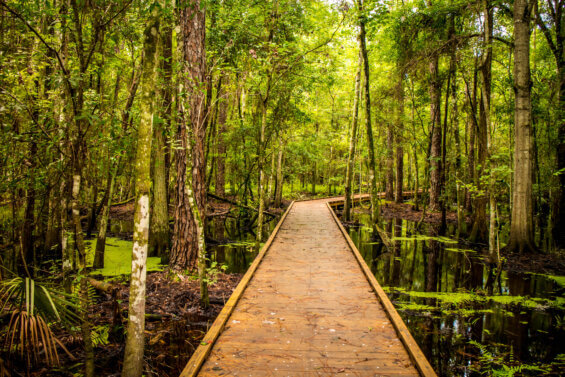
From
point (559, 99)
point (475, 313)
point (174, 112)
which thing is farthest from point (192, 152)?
point (559, 99)

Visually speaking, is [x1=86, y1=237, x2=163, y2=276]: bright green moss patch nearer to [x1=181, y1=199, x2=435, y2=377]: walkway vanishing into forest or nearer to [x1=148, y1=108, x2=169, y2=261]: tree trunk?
[x1=148, y1=108, x2=169, y2=261]: tree trunk

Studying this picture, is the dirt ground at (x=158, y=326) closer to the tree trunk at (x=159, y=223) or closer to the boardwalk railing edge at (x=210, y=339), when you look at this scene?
the boardwalk railing edge at (x=210, y=339)

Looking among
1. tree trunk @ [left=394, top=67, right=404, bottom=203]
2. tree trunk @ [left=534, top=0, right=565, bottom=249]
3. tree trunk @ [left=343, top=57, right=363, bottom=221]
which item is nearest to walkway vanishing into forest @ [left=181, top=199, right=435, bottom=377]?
tree trunk @ [left=343, top=57, right=363, bottom=221]

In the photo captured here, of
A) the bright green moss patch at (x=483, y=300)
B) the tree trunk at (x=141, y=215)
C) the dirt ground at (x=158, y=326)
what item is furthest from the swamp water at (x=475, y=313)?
the tree trunk at (x=141, y=215)

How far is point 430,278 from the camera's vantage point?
26.6 ft

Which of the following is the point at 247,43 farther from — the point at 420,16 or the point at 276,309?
the point at 276,309

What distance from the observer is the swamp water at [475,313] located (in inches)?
170

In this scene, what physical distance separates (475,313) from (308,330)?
399 centimetres

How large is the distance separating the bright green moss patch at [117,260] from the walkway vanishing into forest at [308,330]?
315cm

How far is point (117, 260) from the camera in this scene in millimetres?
8039

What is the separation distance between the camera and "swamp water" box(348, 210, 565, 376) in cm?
431

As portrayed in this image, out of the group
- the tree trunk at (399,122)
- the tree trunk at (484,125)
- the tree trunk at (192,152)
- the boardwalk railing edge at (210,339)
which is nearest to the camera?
the boardwalk railing edge at (210,339)

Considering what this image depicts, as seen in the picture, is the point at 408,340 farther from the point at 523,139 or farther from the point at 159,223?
the point at 523,139

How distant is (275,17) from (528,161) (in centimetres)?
840
